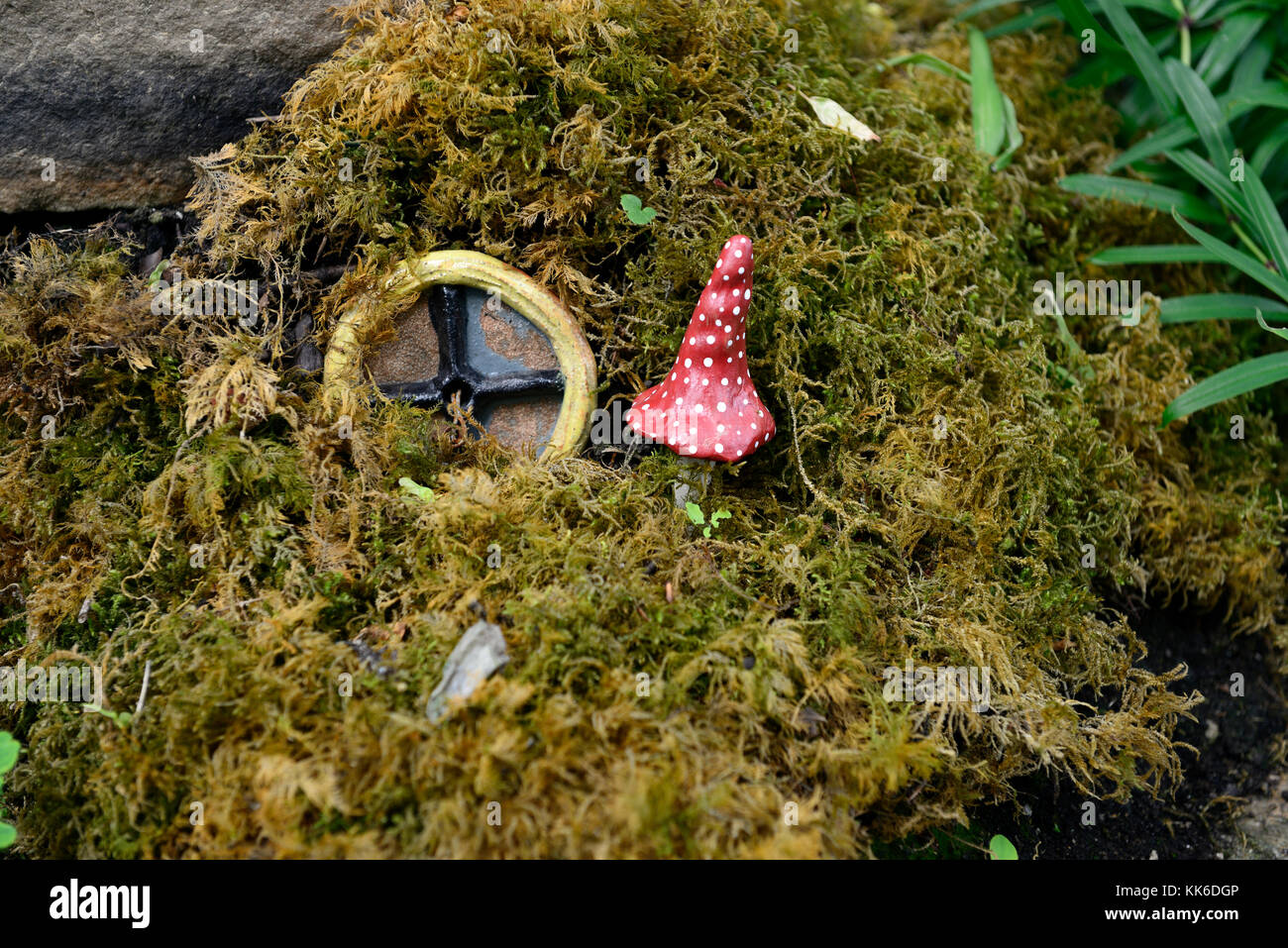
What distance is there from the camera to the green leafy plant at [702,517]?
8.52 ft

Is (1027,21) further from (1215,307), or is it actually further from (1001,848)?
(1001,848)

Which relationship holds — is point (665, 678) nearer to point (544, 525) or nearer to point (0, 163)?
point (544, 525)

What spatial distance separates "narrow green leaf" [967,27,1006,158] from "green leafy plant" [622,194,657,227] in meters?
1.44

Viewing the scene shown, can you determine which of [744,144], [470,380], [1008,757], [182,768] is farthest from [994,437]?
[182,768]

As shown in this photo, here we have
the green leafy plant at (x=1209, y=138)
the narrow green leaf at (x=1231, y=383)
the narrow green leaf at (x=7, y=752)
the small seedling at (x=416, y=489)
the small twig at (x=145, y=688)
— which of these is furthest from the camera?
the green leafy plant at (x=1209, y=138)

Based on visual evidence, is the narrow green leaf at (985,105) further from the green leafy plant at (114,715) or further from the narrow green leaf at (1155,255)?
the green leafy plant at (114,715)

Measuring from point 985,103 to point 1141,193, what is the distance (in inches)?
27.3

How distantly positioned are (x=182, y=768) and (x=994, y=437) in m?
2.48

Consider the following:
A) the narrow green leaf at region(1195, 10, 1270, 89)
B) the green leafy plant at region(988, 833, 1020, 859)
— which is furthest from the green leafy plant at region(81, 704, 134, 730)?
the narrow green leaf at region(1195, 10, 1270, 89)

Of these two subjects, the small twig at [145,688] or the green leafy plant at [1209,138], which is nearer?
the small twig at [145,688]

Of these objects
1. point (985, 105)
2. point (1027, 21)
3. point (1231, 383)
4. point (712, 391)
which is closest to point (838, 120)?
point (985, 105)

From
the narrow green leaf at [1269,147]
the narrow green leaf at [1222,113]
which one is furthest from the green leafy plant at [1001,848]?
the narrow green leaf at [1269,147]

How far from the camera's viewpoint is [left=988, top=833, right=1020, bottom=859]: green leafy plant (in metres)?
2.39

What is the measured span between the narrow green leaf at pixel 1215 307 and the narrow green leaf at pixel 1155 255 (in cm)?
15
